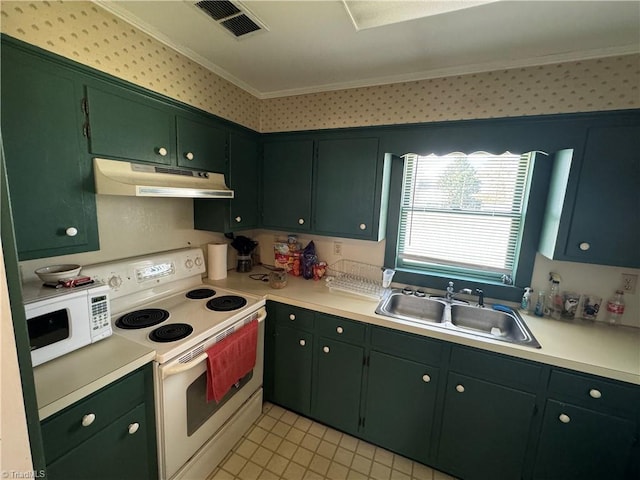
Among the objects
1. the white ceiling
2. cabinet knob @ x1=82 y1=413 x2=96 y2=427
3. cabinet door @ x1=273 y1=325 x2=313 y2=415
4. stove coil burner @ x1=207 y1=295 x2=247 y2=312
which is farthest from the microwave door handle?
the white ceiling

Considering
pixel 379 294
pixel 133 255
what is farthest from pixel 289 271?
pixel 133 255

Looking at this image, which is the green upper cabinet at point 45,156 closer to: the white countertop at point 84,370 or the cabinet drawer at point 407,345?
the white countertop at point 84,370

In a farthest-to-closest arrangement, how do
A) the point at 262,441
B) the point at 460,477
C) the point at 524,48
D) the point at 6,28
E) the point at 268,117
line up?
the point at 268,117 < the point at 262,441 < the point at 460,477 < the point at 524,48 < the point at 6,28

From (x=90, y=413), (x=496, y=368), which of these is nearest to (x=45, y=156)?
(x=90, y=413)

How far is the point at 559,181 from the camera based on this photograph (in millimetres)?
1645

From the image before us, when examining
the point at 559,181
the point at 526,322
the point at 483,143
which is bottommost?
the point at 526,322

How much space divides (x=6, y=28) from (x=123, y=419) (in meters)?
1.64

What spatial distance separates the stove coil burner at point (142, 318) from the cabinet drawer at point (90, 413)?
1.13 ft

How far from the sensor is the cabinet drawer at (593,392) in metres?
1.25

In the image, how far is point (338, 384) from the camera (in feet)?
6.25

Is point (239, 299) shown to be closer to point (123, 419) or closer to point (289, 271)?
point (289, 271)

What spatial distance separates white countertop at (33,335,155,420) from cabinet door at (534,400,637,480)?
203cm

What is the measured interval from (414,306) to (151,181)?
1930 mm

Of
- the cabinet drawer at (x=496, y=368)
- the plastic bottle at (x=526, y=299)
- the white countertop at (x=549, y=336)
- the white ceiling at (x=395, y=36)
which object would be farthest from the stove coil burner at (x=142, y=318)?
the plastic bottle at (x=526, y=299)
